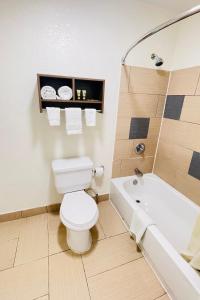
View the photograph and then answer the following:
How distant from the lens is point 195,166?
1.66 m

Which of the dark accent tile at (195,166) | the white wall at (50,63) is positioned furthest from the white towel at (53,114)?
the dark accent tile at (195,166)

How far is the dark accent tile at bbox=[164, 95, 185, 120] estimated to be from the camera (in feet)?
5.86

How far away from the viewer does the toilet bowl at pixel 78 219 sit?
1331mm

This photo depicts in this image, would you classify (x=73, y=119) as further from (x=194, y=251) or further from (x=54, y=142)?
(x=194, y=251)

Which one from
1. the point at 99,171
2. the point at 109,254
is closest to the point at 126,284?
the point at 109,254

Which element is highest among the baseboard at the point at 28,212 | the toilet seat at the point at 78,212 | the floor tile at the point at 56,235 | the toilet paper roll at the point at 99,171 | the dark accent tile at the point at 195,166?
the dark accent tile at the point at 195,166

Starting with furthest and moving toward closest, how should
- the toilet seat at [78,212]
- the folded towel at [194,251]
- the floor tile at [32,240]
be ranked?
the floor tile at [32,240], the toilet seat at [78,212], the folded towel at [194,251]

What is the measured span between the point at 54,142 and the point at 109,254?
47.4 inches

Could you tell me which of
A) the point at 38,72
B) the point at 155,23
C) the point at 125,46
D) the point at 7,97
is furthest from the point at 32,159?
the point at 155,23

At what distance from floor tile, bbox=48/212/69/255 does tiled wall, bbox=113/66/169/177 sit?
89 cm

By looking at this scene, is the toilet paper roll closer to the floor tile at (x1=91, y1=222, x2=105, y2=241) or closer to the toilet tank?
the toilet tank

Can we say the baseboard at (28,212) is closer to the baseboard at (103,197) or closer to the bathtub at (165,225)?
the baseboard at (103,197)

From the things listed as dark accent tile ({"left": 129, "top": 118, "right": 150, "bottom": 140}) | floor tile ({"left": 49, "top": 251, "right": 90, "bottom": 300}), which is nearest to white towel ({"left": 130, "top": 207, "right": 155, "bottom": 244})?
floor tile ({"left": 49, "top": 251, "right": 90, "bottom": 300})

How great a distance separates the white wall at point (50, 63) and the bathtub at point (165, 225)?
676 millimetres
